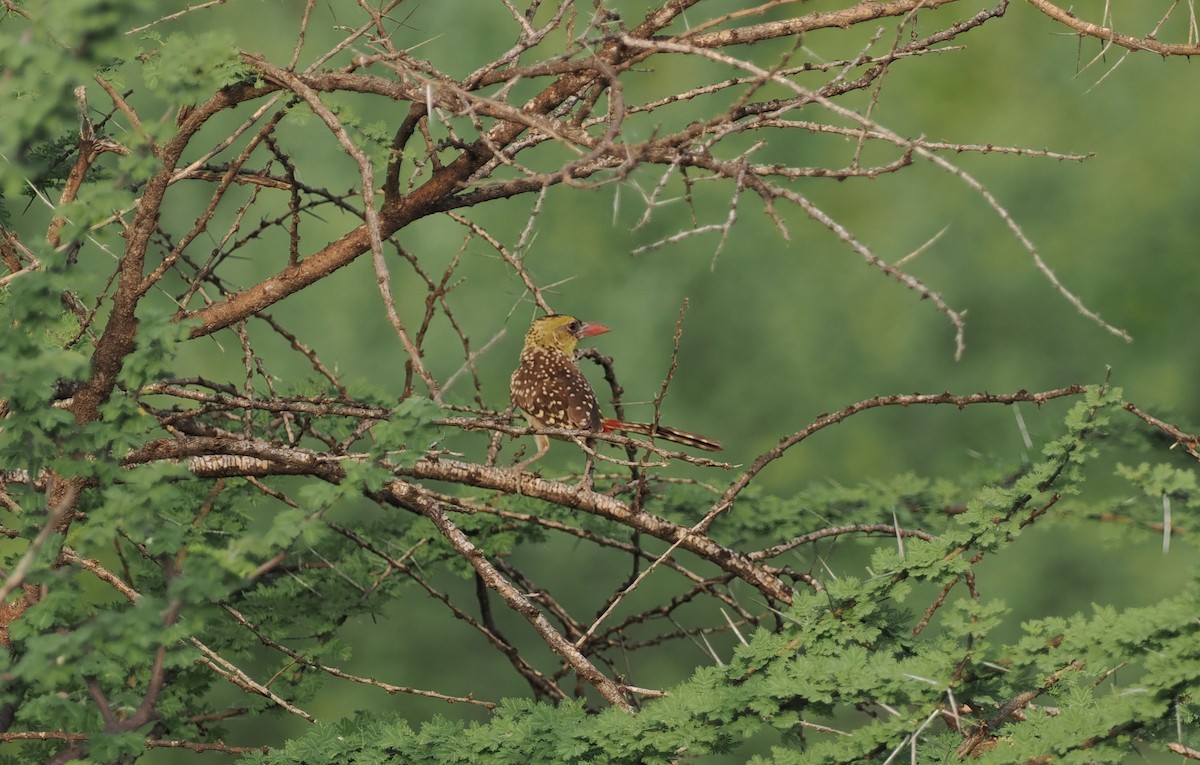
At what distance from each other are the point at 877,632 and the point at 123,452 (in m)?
1.39

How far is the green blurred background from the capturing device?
→ 32.0ft

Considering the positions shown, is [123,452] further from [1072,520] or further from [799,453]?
[799,453]

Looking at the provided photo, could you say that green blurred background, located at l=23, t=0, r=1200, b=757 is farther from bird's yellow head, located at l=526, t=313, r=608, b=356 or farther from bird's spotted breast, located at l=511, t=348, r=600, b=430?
bird's spotted breast, located at l=511, t=348, r=600, b=430

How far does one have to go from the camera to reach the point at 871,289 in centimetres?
1109

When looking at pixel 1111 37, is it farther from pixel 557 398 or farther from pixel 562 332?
pixel 562 332

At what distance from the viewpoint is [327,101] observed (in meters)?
2.61

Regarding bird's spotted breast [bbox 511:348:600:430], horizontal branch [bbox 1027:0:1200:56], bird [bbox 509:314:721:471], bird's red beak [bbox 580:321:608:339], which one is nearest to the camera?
horizontal branch [bbox 1027:0:1200:56]

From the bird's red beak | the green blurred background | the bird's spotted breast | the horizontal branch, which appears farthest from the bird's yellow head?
the green blurred background

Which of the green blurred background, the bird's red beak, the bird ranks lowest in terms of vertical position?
the bird

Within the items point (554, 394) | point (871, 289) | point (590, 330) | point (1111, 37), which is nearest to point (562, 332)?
point (590, 330)

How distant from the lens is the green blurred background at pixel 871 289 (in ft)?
32.0

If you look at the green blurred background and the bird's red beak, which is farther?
the green blurred background

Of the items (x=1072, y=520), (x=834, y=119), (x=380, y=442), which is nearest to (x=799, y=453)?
(x=834, y=119)

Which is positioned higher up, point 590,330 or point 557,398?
point 590,330
